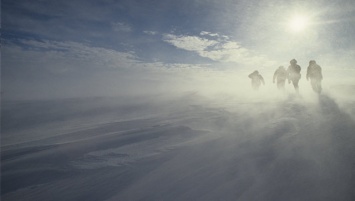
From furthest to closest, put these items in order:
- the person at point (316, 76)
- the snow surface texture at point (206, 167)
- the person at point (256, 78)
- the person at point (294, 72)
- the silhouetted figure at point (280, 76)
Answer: the person at point (256, 78)
the silhouetted figure at point (280, 76)
the person at point (294, 72)
the person at point (316, 76)
the snow surface texture at point (206, 167)

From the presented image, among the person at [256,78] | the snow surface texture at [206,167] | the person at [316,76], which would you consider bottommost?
the snow surface texture at [206,167]

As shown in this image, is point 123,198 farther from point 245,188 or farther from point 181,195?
point 245,188

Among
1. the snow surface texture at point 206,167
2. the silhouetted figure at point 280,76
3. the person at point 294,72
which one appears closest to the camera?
the snow surface texture at point 206,167

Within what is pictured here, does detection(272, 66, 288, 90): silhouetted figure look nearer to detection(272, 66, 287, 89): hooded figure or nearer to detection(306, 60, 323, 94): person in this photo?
detection(272, 66, 287, 89): hooded figure

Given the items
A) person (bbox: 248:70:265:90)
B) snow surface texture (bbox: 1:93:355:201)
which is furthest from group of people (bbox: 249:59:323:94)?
snow surface texture (bbox: 1:93:355:201)

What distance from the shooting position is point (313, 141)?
14.6 feet

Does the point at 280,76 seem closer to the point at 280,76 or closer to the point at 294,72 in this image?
the point at 280,76

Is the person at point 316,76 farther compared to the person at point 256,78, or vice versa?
the person at point 256,78

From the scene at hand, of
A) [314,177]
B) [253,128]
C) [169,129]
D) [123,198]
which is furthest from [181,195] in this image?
[169,129]

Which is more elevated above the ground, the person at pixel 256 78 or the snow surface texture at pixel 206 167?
the person at pixel 256 78

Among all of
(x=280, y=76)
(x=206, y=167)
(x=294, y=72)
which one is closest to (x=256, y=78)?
(x=280, y=76)

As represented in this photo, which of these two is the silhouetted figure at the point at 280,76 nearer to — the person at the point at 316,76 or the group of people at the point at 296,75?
the group of people at the point at 296,75

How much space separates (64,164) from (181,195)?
3278 millimetres

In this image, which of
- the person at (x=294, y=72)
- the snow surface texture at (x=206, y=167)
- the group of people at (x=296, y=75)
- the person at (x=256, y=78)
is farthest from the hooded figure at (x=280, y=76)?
the snow surface texture at (x=206, y=167)
